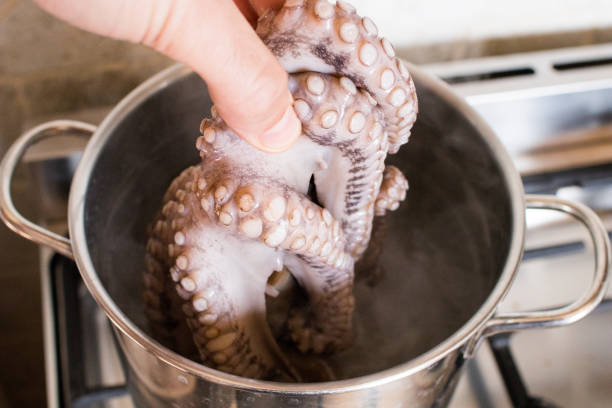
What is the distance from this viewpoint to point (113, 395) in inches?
24.5

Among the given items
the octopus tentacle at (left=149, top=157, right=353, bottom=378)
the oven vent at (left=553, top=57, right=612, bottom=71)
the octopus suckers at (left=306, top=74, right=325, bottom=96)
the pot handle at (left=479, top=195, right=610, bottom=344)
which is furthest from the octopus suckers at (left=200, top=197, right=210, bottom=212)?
the oven vent at (left=553, top=57, right=612, bottom=71)

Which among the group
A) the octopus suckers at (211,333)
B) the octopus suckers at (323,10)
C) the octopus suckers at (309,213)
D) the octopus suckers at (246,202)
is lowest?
the octopus suckers at (211,333)

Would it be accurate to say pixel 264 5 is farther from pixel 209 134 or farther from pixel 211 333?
pixel 211 333

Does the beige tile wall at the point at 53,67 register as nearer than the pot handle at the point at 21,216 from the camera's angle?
No

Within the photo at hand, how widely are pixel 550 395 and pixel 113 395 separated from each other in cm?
49

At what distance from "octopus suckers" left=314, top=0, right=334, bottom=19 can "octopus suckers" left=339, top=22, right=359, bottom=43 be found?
0.4 inches

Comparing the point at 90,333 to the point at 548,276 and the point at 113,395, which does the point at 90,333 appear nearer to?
the point at 113,395

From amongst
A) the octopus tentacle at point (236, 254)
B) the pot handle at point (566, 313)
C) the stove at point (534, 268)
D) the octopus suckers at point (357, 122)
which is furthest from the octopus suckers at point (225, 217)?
the stove at point (534, 268)

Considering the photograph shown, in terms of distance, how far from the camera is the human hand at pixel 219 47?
26 cm

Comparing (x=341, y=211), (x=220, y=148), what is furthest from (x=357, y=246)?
(x=220, y=148)

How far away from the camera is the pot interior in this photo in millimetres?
575

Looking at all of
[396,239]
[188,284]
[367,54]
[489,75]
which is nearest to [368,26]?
[367,54]

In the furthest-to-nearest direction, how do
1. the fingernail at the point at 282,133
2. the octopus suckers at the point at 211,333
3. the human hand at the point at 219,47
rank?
the octopus suckers at the point at 211,333
the fingernail at the point at 282,133
the human hand at the point at 219,47

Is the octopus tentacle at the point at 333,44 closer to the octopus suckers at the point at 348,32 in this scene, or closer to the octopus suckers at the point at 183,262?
the octopus suckers at the point at 348,32
